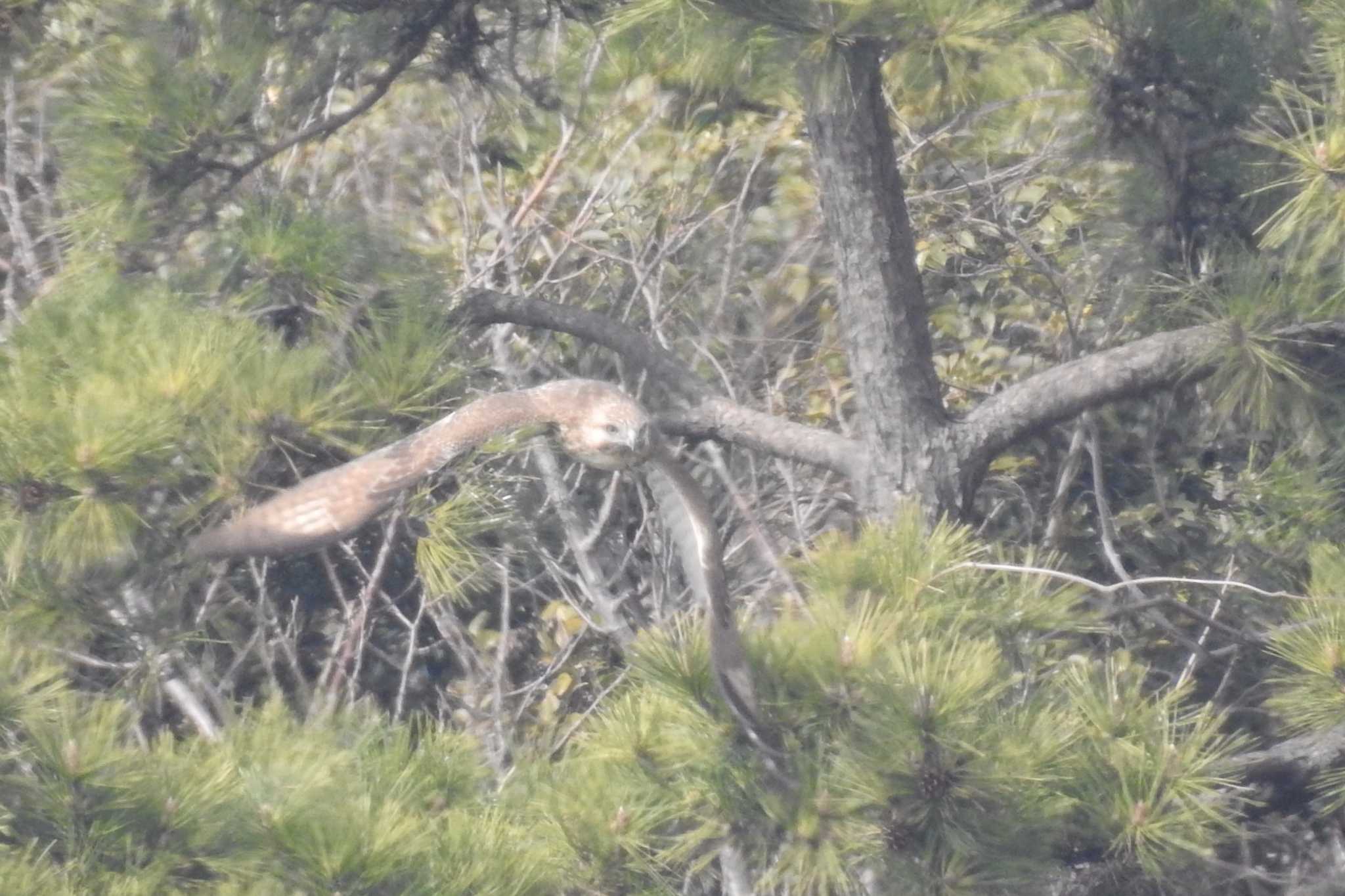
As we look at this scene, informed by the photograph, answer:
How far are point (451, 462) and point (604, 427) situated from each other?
0.21 metres

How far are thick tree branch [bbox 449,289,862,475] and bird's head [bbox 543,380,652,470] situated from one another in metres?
0.30

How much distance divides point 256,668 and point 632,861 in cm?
148

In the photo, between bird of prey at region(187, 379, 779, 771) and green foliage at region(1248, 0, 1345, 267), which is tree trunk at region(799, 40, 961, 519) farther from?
green foliage at region(1248, 0, 1345, 267)

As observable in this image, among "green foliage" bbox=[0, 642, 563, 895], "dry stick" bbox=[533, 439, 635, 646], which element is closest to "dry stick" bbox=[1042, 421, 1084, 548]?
"dry stick" bbox=[533, 439, 635, 646]

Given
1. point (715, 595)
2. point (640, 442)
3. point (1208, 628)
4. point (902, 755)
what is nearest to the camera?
point (902, 755)

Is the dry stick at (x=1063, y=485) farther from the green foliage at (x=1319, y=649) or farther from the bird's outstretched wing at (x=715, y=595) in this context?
the bird's outstretched wing at (x=715, y=595)

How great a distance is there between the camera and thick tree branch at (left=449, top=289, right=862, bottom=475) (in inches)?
83.7

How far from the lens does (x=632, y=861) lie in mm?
1684

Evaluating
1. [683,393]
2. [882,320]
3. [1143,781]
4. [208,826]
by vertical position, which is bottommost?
[1143,781]

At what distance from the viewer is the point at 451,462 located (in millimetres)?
1704

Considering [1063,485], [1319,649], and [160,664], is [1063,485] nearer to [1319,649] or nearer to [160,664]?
[1319,649]

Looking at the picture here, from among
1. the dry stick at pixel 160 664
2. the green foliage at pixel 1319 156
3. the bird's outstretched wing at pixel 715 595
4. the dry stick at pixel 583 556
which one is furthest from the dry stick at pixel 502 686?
the green foliage at pixel 1319 156

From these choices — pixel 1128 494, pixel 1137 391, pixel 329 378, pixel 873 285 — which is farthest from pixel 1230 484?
pixel 329 378

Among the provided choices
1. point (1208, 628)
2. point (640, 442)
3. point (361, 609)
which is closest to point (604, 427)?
point (640, 442)
